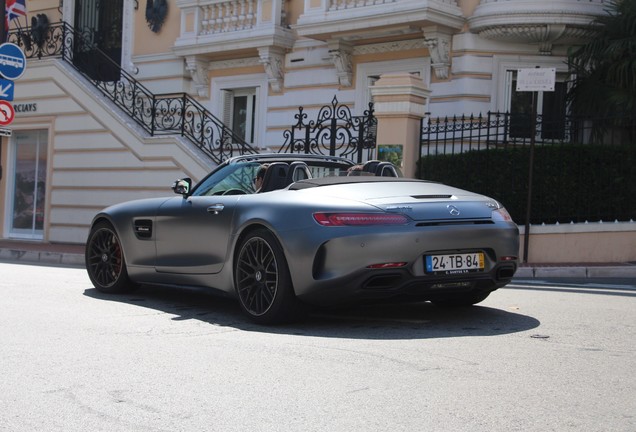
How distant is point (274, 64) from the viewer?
2062cm

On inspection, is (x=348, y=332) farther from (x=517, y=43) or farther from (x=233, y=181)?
(x=517, y=43)

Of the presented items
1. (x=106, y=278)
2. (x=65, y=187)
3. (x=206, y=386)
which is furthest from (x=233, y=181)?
(x=65, y=187)

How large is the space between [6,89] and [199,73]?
16.5 feet

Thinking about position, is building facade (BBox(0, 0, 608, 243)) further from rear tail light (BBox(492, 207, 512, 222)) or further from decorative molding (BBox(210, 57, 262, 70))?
rear tail light (BBox(492, 207, 512, 222))

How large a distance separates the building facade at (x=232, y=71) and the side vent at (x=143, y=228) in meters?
9.10

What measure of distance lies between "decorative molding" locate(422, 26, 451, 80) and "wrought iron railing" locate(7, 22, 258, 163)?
404 cm

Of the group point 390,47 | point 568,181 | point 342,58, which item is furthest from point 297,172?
point 342,58

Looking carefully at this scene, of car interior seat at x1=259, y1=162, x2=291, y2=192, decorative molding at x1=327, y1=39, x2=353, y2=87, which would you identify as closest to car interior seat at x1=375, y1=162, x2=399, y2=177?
car interior seat at x1=259, y1=162, x2=291, y2=192

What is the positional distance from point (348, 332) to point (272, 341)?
0.65 metres

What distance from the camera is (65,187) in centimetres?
2142

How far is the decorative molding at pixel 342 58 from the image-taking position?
63.3 ft

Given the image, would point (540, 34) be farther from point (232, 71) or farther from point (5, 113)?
point (5, 113)

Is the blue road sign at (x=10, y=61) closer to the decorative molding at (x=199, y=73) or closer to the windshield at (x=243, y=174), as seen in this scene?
the decorative molding at (x=199, y=73)

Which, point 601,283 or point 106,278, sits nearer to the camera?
point 106,278
